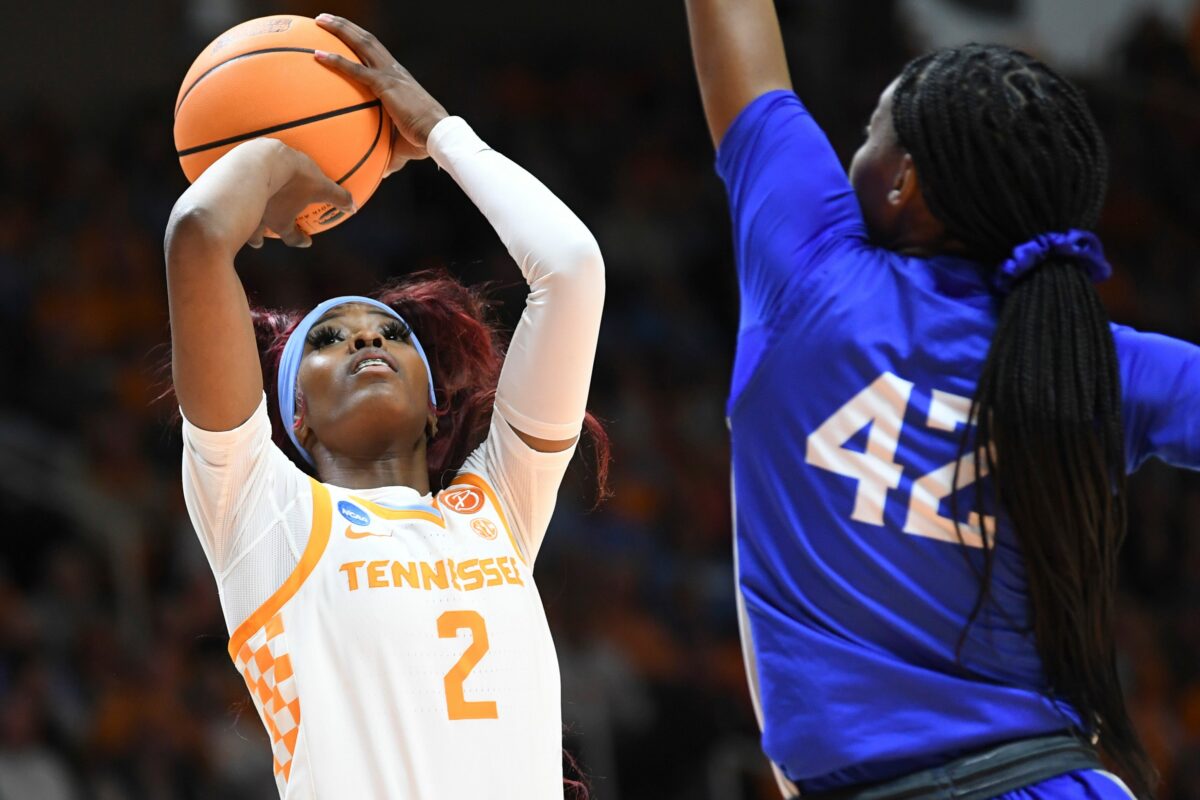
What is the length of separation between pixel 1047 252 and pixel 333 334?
1336 mm

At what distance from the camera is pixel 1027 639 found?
6.34 feet

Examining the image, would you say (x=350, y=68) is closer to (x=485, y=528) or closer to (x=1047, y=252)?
(x=485, y=528)

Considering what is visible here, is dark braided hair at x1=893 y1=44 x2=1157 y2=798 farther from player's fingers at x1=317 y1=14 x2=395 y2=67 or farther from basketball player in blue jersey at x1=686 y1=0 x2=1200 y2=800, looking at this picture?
player's fingers at x1=317 y1=14 x2=395 y2=67

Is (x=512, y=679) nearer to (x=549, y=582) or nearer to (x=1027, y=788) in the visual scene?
(x=1027, y=788)

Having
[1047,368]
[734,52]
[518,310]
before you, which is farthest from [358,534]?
[518,310]

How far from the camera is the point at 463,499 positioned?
8.52ft

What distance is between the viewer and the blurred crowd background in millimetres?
6375

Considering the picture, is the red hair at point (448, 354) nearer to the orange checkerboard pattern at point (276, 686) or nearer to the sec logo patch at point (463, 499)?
the sec logo patch at point (463, 499)

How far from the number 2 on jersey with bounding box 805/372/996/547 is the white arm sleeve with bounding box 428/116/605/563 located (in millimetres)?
650

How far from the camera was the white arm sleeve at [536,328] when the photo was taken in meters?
2.54

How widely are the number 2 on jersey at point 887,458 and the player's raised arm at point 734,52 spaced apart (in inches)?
21.0

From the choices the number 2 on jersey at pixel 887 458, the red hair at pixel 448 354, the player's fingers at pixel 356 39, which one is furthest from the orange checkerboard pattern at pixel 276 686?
the player's fingers at pixel 356 39

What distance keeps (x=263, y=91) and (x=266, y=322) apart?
634 mm

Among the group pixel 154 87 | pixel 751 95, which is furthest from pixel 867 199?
pixel 154 87
